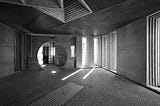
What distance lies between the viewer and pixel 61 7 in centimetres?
317

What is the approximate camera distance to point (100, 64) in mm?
8195

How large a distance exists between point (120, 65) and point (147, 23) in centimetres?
257

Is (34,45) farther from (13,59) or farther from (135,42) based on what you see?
(135,42)

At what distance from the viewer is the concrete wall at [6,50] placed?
4.76 meters

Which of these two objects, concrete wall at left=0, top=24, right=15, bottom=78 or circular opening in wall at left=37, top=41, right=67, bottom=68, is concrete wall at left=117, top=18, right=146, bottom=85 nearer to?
concrete wall at left=0, top=24, right=15, bottom=78

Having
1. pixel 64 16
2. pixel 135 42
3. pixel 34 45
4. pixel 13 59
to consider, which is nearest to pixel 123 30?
pixel 135 42

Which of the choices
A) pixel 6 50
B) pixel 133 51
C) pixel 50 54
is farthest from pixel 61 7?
pixel 50 54

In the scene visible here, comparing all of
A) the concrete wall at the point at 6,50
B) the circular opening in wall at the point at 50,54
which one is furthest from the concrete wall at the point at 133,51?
the circular opening in wall at the point at 50,54

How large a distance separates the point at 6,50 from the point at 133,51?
6.65 meters

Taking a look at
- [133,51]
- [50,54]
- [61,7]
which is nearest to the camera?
[61,7]

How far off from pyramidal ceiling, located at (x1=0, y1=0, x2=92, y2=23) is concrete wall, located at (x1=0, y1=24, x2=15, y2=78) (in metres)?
3.20

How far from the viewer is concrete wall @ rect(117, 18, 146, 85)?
11.8 ft

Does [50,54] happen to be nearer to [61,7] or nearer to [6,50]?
A: [6,50]

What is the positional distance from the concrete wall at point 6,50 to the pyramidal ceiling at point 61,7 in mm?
Answer: 3203
